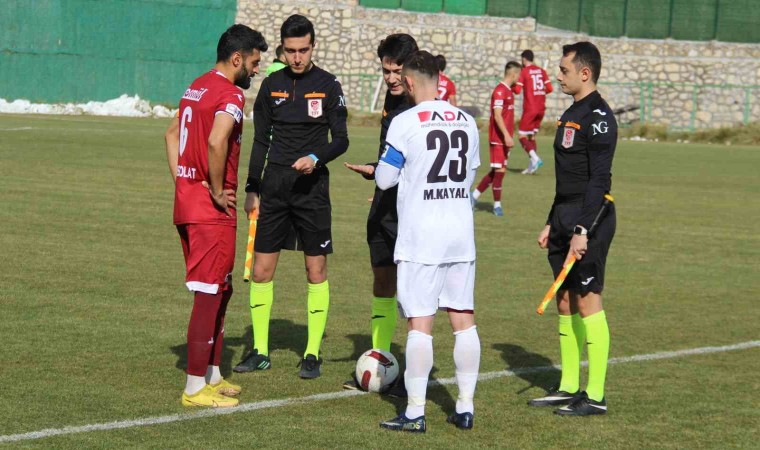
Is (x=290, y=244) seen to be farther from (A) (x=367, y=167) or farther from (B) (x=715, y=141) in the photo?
(B) (x=715, y=141)

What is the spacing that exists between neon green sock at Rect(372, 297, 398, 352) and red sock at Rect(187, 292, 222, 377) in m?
1.33

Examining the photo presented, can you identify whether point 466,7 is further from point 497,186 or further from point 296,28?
point 296,28

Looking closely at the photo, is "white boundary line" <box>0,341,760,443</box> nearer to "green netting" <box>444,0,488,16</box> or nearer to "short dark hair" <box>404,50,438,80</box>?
"short dark hair" <box>404,50,438,80</box>

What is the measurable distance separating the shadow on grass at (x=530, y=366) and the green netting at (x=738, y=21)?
42.9 m

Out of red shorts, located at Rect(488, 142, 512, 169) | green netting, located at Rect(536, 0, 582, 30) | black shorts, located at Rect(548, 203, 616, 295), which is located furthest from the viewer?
green netting, located at Rect(536, 0, 582, 30)

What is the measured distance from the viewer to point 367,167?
25.3ft

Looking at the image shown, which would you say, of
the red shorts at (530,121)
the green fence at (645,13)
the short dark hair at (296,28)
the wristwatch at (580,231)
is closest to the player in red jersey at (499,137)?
the red shorts at (530,121)

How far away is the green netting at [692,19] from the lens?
161ft

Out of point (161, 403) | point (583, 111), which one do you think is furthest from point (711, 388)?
point (161, 403)

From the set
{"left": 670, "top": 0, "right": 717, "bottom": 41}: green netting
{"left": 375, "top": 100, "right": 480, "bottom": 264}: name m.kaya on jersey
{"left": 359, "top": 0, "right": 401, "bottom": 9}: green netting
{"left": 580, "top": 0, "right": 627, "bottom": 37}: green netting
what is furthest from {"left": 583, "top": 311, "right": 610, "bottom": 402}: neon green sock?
{"left": 670, "top": 0, "right": 717, "bottom": 41}: green netting

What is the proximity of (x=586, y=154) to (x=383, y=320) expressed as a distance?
1851mm

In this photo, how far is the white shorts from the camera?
6723 mm

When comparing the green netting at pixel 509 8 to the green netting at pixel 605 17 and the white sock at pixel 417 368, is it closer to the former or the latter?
the green netting at pixel 605 17

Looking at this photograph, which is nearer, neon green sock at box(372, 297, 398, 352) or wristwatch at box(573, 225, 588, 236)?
wristwatch at box(573, 225, 588, 236)
